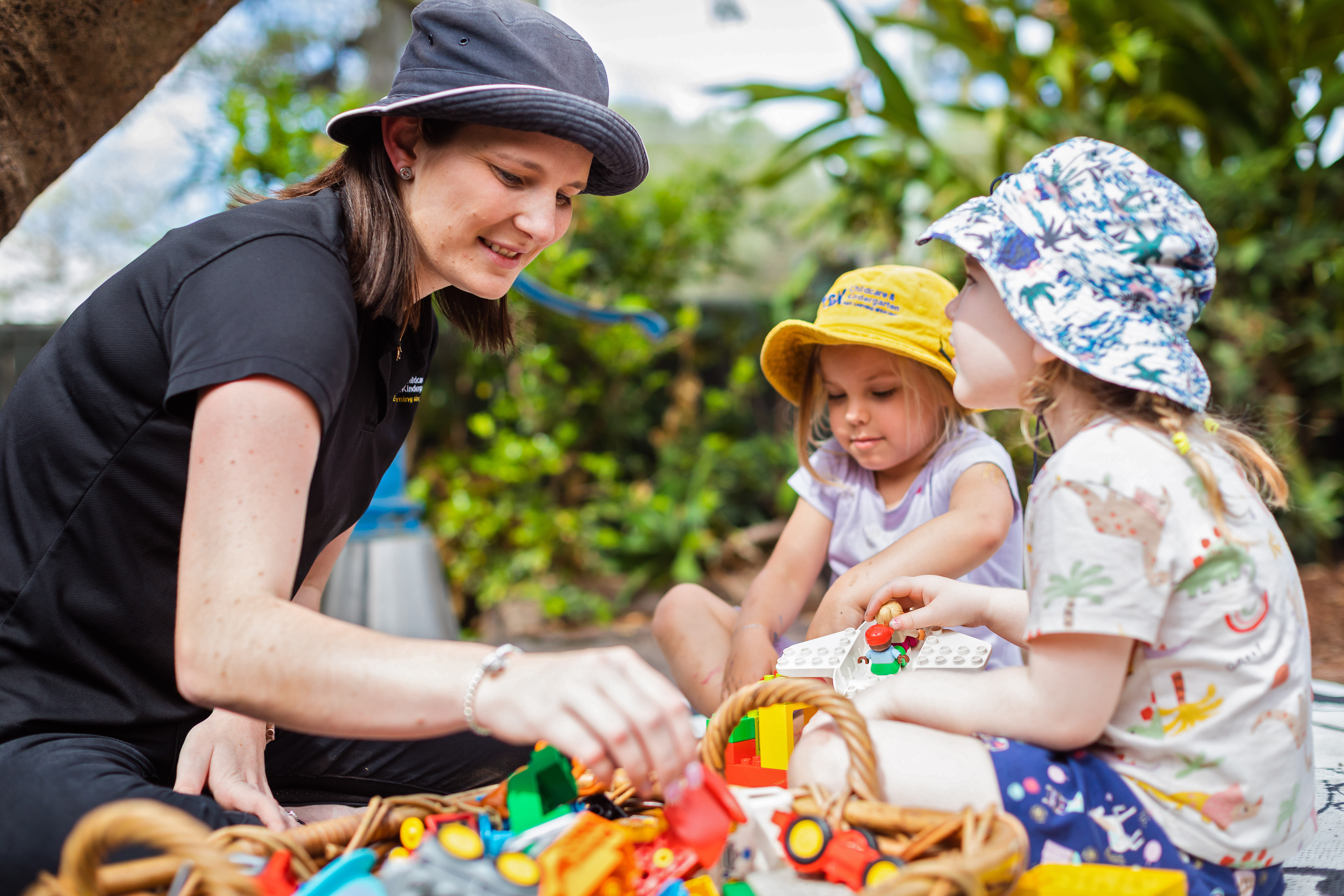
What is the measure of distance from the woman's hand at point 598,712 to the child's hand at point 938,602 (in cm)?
55

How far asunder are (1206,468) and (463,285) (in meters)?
1.06

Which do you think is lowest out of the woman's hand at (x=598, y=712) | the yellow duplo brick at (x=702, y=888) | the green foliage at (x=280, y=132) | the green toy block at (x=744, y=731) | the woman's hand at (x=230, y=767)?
the woman's hand at (x=230, y=767)

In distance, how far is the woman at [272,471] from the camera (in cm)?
87

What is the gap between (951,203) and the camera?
14.4ft

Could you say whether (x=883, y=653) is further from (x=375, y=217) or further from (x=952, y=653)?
(x=375, y=217)

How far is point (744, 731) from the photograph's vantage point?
4.43 feet

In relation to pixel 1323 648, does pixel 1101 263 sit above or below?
above

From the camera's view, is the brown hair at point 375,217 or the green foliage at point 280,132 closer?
the brown hair at point 375,217

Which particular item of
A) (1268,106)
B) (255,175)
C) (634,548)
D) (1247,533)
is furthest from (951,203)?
(1247,533)

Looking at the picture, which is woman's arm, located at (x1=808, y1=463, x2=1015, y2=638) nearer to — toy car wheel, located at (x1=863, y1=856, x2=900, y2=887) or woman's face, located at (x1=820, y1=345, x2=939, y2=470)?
woman's face, located at (x1=820, y1=345, x2=939, y2=470)

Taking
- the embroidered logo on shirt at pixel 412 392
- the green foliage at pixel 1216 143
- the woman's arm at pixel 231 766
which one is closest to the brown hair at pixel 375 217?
the embroidered logo on shirt at pixel 412 392

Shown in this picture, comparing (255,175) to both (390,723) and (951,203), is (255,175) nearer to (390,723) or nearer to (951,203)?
(951,203)

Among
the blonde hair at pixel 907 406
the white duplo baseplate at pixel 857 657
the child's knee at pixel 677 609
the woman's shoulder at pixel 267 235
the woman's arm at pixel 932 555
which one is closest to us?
the woman's shoulder at pixel 267 235

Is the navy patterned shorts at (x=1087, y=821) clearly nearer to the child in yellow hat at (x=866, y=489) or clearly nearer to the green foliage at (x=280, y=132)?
the child in yellow hat at (x=866, y=489)
